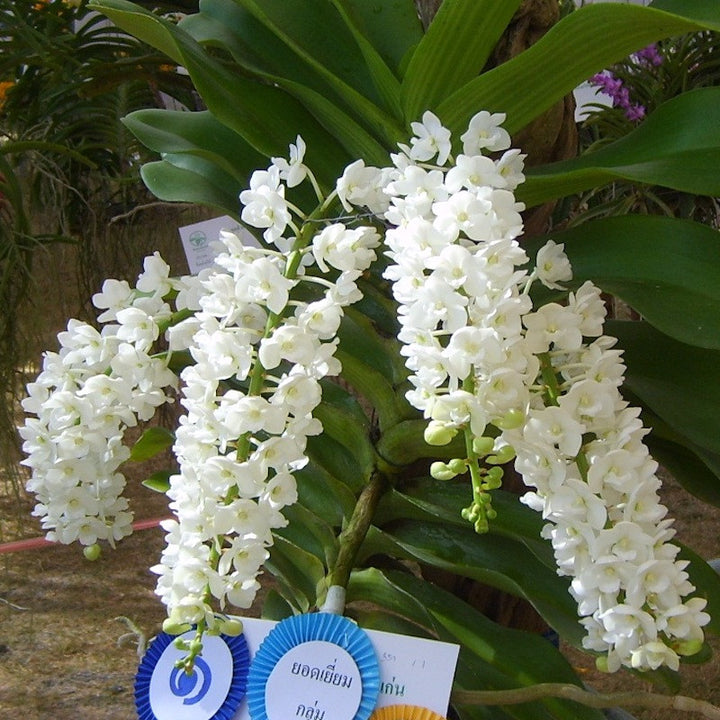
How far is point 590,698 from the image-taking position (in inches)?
23.4

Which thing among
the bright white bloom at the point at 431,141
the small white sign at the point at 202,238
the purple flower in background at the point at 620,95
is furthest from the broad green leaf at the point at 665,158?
the purple flower in background at the point at 620,95

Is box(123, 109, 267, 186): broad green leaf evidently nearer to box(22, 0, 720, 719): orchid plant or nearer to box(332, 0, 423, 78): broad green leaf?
box(22, 0, 720, 719): orchid plant

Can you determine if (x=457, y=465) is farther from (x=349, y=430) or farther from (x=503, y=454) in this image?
(x=349, y=430)

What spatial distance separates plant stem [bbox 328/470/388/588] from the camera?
2.31 feet

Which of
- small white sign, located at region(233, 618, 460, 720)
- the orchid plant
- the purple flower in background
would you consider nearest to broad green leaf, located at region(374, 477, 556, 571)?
the orchid plant

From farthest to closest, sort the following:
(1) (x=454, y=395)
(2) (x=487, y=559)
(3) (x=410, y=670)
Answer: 1. (2) (x=487, y=559)
2. (3) (x=410, y=670)
3. (1) (x=454, y=395)

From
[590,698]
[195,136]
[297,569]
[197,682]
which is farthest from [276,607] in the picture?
[195,136]

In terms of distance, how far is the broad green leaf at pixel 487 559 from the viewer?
2.21 feet

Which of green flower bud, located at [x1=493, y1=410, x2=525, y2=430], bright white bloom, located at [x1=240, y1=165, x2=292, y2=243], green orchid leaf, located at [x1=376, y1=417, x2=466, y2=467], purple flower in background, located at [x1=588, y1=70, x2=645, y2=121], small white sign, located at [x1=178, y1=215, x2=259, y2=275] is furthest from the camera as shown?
purple flower in background, located at [x1=588, y1=70, x2=645, y2=121]

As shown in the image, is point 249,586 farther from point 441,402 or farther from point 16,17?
point 16,17

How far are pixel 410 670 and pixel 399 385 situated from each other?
9.7 inches

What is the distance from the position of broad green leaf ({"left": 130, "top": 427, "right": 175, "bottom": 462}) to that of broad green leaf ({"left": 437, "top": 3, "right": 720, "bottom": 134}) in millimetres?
390

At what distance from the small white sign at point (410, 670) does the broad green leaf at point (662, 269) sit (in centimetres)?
29

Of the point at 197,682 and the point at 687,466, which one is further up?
the point at 687,466
